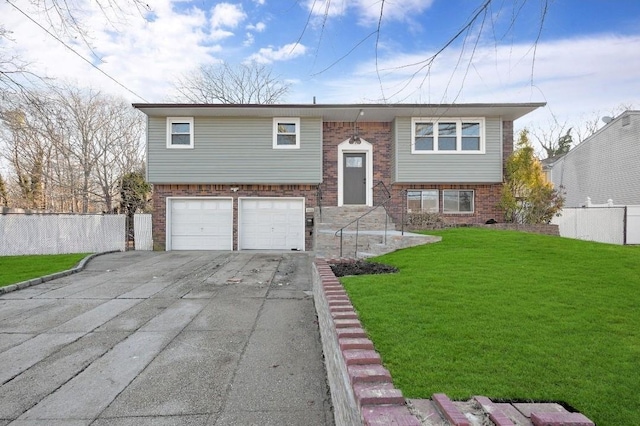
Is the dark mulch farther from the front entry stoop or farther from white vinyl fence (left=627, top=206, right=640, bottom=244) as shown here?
white vinyl fence (left=627, top=206, right=640, bottom=244)

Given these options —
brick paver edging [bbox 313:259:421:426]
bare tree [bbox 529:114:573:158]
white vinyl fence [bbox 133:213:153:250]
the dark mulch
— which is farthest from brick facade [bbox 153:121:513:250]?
bare tree [bbox 529:114:573:158]

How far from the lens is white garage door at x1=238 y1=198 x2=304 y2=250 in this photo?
14375mm

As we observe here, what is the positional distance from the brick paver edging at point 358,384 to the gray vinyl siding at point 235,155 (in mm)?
10830

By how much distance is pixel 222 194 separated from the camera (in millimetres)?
14414

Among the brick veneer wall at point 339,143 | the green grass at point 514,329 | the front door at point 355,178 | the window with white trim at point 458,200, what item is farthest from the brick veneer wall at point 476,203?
the green grass at point 514,329

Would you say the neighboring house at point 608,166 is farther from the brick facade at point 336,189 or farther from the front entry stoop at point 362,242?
the front entry stoop at point 362,242

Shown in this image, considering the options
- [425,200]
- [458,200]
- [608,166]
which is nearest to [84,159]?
[425,200]

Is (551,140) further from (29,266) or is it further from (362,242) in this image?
(29,266)

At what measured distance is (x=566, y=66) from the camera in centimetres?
308

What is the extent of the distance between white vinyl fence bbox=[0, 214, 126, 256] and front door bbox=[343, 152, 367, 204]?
31.2ft

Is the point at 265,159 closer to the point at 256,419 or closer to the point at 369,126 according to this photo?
the point at 369,126

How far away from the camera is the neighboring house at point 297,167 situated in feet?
45.3

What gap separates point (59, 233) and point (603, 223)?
21.6 meters

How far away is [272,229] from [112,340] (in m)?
9.97
